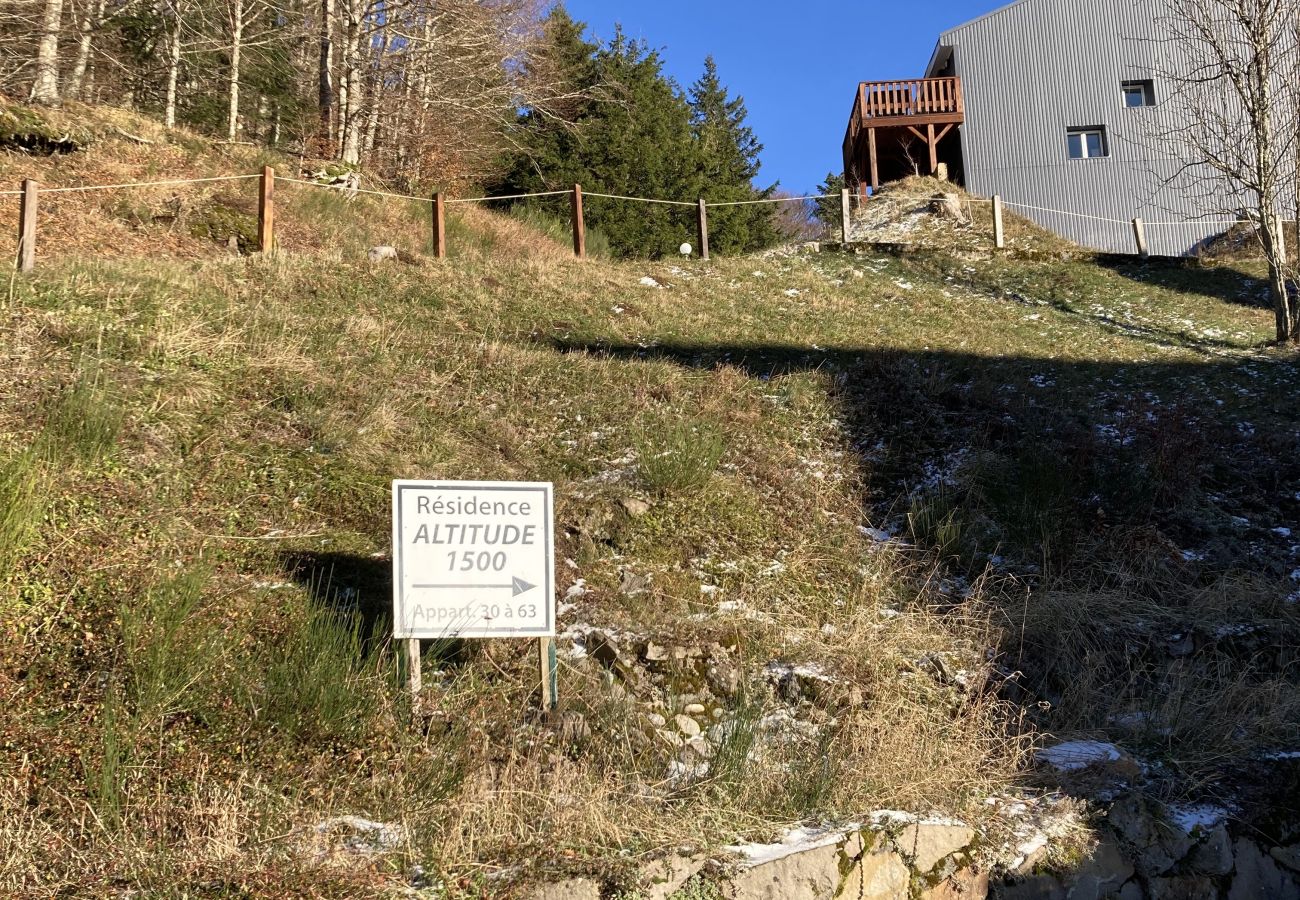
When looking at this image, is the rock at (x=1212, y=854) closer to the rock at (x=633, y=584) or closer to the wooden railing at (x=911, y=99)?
the rock at (x=633, y=584)

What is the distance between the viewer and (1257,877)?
4.70 m

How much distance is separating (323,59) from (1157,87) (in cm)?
2135

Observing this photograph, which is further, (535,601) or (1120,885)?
(535,601)

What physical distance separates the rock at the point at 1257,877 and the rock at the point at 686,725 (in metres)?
2.52

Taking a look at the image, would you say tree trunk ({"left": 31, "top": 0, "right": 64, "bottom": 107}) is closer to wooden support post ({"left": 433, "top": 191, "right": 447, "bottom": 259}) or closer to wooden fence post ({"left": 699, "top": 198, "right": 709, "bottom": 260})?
wooden support post ({"left": 433, "top": 191, "right": 447, "bottom": 259})

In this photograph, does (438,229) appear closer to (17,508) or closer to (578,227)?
(578,227)

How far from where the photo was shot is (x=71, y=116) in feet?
52.2

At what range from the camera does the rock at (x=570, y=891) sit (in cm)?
354

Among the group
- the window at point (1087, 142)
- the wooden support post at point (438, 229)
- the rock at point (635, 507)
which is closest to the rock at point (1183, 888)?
the rock at point (635, 507)

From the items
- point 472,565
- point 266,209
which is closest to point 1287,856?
point 472,565

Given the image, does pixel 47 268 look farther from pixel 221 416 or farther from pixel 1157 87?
pixel 1157 87

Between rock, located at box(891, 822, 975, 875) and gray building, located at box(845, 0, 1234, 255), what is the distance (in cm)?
2471

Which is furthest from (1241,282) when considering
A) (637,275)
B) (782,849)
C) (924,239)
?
(782,849)

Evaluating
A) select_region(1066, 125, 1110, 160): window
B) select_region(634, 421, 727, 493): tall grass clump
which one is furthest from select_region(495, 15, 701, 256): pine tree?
select_region(634, 421, 727, 493): tall grass clump
